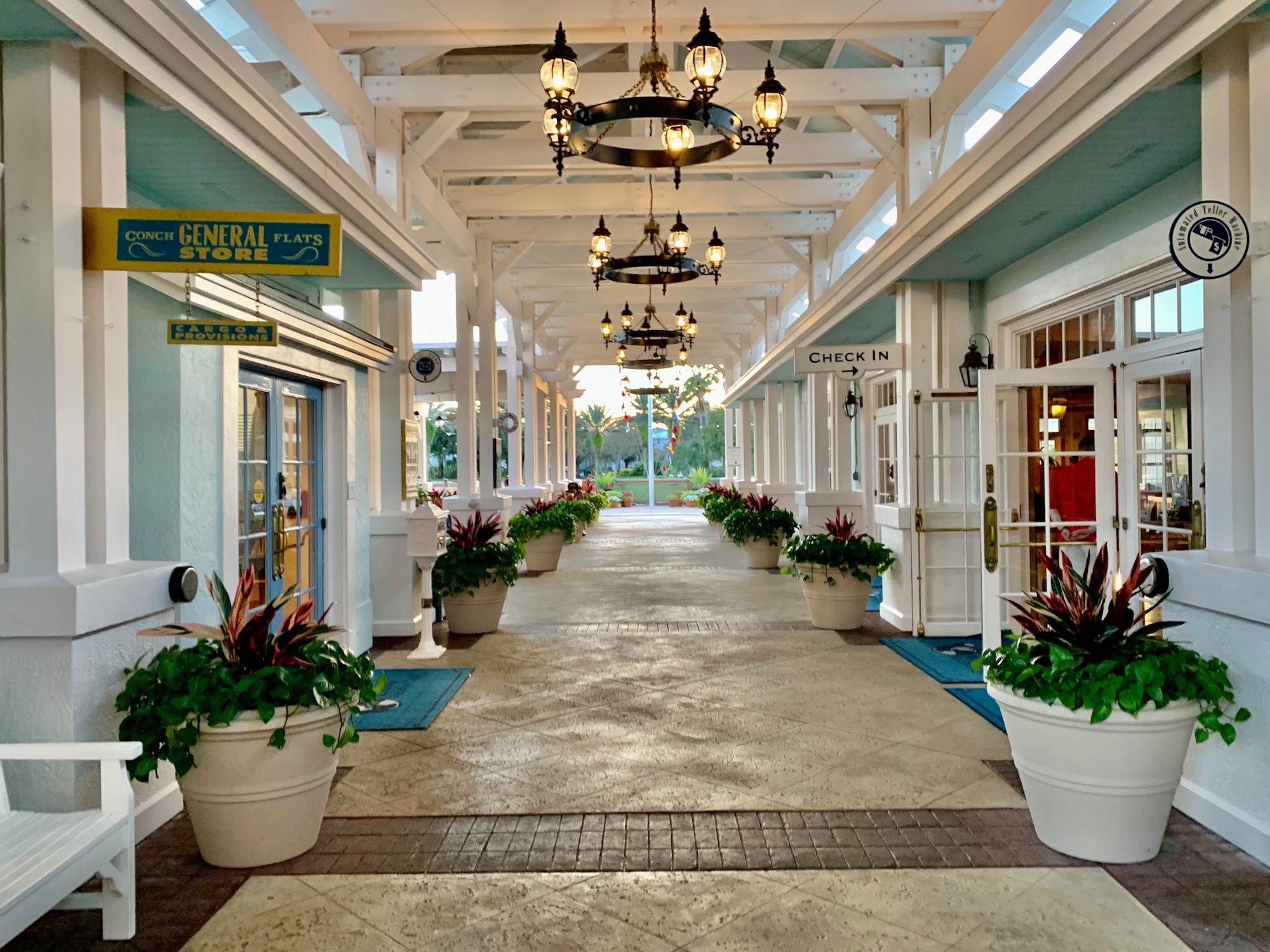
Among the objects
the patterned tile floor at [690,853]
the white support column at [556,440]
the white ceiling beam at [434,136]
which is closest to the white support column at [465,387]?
the white ceiling beam at [434,136]

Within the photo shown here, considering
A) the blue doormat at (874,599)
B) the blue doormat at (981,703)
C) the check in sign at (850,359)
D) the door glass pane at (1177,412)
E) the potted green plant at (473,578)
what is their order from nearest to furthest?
1. the blue doormat at (981,703)
2. the door glass pane at (1177,412)
3. the check in sign at (850,359)
4. the potted green plant at (473,578)
5. the blue doormat at (874,599)

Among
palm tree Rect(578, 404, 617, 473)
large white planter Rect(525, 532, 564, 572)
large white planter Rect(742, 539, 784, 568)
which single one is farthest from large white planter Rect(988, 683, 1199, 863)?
palm tree Rect(578, 404, 617, 473)

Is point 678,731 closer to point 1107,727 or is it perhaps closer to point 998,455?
point 1107,727

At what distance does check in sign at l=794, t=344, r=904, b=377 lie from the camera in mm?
6797

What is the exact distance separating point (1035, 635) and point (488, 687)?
321 cm

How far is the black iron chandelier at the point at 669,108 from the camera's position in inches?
157

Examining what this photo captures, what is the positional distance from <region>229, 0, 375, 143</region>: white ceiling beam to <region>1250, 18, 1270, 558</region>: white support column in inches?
167

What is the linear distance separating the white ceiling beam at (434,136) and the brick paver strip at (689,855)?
484 centimetres

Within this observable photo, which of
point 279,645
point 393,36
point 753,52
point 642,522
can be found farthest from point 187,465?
point 642,522

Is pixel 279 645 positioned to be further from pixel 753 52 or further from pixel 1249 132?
pixel 753 52

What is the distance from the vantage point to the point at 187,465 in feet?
13.4

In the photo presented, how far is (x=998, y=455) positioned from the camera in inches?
206

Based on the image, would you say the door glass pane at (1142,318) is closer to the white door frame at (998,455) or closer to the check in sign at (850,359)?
the white door frame at (998,455)

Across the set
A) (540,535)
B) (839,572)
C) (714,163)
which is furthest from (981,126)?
(540,535)
